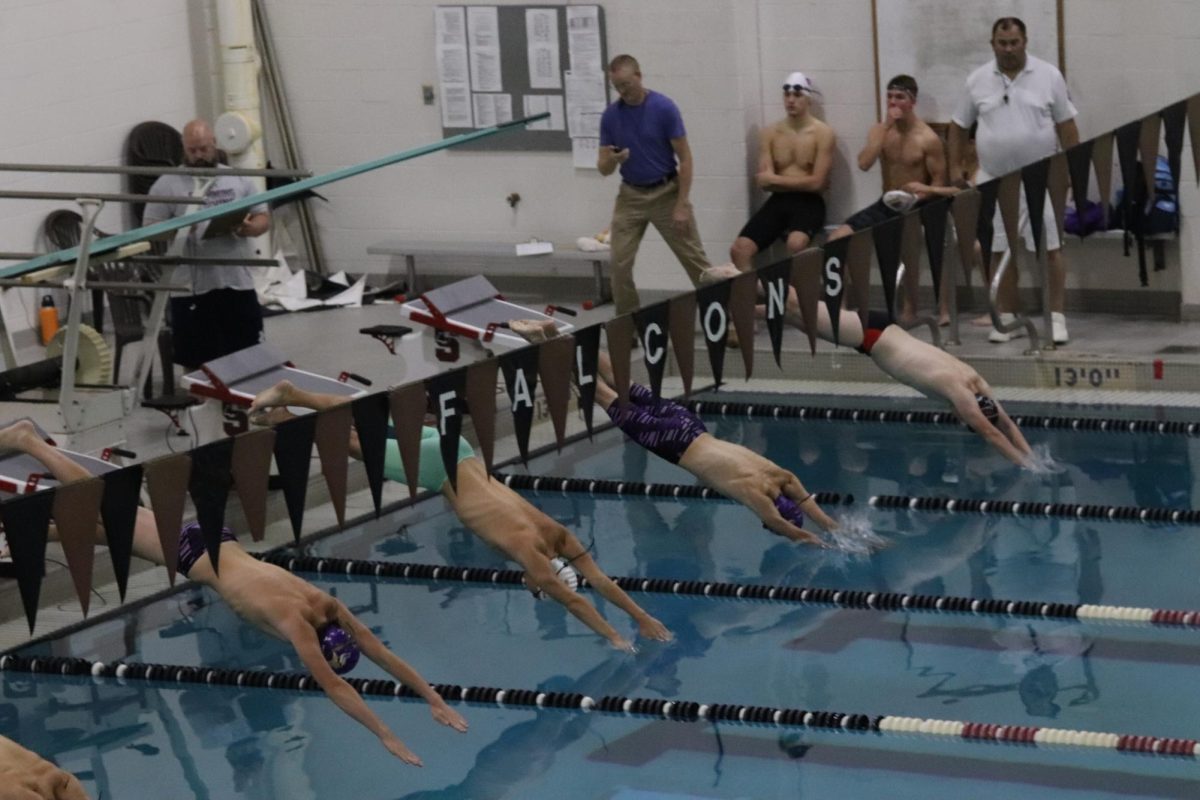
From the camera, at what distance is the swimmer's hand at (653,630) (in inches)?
277

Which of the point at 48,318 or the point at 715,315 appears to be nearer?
the point at 715,315

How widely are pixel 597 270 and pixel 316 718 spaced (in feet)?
18.6

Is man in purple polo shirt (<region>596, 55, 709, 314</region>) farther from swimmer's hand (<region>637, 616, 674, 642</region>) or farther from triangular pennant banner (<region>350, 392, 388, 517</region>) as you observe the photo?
triangular pennant banner (<region>350, 392, 388, 517</region>)

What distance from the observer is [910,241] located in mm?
8125

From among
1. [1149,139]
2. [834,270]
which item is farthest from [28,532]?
[1149,139]

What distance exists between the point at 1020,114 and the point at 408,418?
5.21 metres

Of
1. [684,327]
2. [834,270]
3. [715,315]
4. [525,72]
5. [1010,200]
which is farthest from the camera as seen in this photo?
[525,72]

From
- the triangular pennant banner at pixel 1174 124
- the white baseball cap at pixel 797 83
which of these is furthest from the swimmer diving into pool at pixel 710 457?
the white baseball cap at pixel 797 83

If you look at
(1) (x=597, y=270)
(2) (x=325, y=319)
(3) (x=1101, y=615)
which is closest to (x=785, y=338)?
(1) (x=597, y=270)

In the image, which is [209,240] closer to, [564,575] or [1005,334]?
[564,575]

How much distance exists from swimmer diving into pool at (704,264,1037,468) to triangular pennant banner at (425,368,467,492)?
164 cm

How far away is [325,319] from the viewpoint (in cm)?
1223

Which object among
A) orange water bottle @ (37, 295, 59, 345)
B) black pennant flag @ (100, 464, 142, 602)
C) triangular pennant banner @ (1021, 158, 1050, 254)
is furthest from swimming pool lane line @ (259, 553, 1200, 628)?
orange water bottle @ (37, 295, 59, 345)

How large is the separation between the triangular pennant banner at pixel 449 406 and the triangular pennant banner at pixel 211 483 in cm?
83
